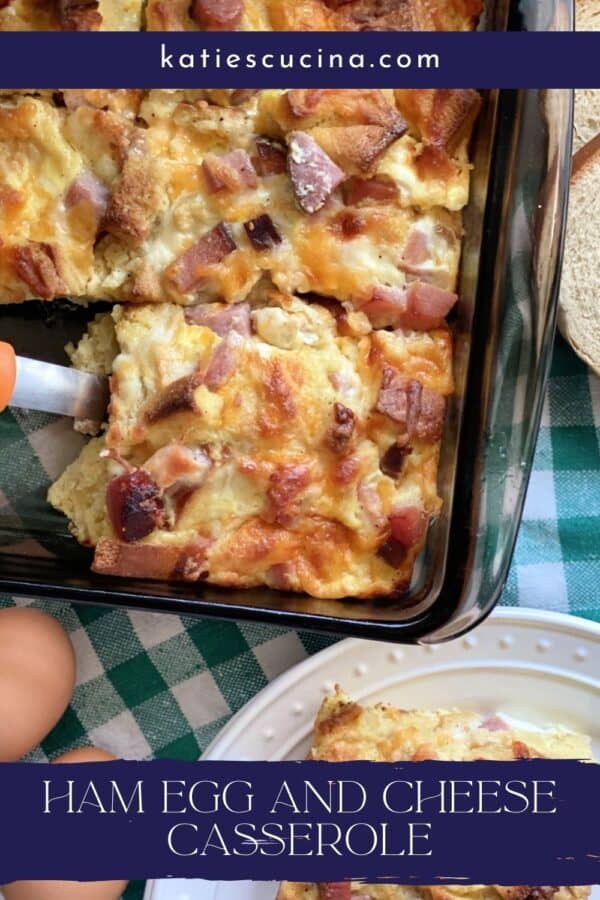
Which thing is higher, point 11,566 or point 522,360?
point 522,360

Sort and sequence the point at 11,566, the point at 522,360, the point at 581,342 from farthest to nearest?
the point at 581,342 → the point at 11,566 → the point at 522,360

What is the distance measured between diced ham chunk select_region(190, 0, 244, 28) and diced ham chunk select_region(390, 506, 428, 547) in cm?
119

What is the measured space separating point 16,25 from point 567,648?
2060 mm

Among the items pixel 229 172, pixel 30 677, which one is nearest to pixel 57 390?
pixel 229 172

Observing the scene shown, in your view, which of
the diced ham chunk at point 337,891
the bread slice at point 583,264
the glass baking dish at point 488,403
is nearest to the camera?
the glass baking dish at point 488,403

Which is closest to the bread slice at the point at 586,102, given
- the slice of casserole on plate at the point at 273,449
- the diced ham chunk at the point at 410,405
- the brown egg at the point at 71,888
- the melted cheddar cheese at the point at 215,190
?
the melted cheddar cheese at the point at 215,190

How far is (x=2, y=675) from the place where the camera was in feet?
8.25

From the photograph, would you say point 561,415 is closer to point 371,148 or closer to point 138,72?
point 371,148

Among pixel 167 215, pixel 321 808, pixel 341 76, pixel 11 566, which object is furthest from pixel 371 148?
pixel 321 808

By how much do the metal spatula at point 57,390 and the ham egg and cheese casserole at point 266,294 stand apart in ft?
0.45

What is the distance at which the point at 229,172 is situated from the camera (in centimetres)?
220

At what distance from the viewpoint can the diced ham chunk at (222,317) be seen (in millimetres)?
2223

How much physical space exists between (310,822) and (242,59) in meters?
1.87

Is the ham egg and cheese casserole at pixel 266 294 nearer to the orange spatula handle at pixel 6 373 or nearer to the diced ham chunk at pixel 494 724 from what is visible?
the orange spatula handle at pixel 6 373
